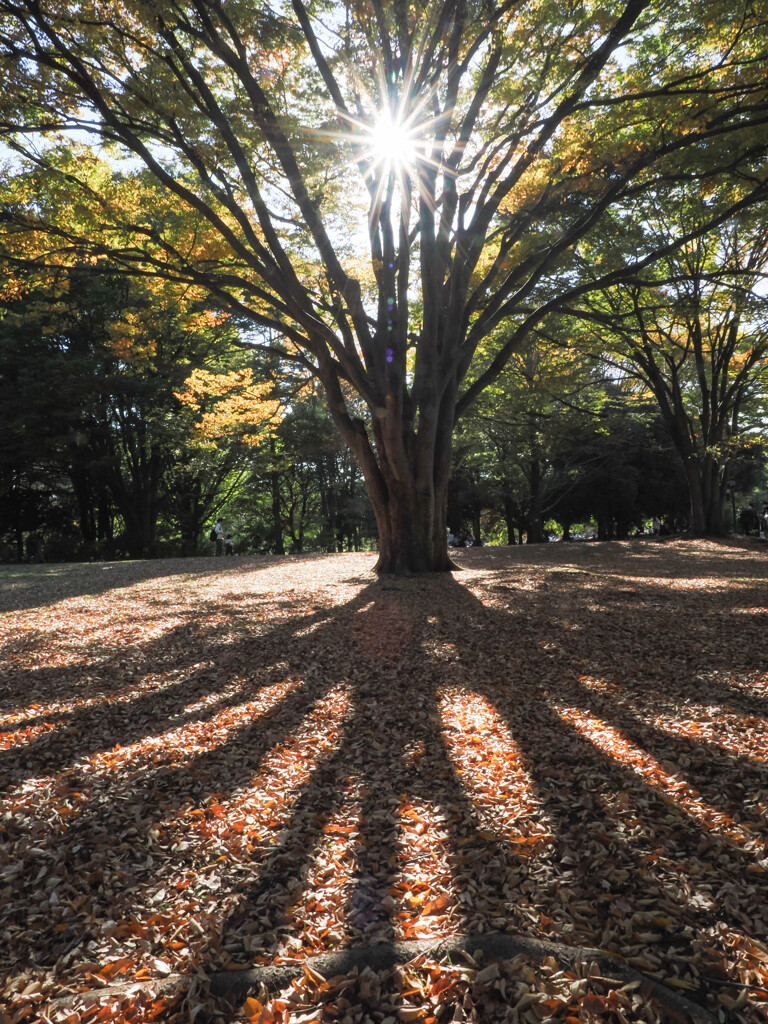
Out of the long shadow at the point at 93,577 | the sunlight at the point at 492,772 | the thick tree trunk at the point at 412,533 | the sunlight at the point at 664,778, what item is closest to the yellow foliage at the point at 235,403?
the long shadow at the point at 93,577

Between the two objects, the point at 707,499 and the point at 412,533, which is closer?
the point at 412,533

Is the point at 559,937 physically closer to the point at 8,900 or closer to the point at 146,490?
the point at 8,900

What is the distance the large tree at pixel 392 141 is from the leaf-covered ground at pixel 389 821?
5449 millimetres

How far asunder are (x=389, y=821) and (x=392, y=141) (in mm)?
8825

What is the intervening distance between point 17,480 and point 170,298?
21555mm

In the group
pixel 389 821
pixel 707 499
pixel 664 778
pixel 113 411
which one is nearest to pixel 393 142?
pixel 664 778

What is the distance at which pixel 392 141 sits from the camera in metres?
8.42

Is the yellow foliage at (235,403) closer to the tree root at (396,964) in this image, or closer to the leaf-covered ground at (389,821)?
the leaf-covered ground at (389,821)

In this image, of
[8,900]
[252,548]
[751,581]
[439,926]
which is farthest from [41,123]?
[252,548]

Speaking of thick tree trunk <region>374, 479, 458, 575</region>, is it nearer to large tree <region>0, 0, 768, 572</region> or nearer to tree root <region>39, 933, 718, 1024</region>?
large tree <region>0, 0, 768, 572</region>

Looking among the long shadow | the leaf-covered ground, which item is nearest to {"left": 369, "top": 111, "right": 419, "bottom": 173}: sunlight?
the leaf-covered ground

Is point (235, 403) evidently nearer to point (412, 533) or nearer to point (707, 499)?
point (412, 533)

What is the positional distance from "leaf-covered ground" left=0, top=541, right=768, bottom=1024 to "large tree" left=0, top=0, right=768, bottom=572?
5.45m

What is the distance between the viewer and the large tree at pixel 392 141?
24.1 ft
